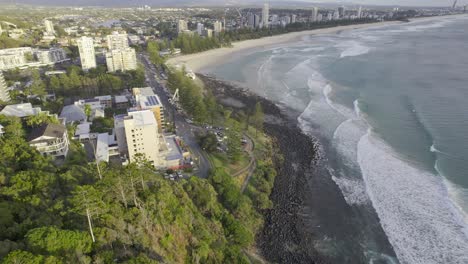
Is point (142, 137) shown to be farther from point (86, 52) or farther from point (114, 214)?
point (86, 52)

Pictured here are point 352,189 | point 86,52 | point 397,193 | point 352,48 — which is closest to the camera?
point 397,193

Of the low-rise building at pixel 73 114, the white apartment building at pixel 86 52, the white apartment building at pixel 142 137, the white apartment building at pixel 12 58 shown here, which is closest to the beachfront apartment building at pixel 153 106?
the white apartment building at pixel 142 137

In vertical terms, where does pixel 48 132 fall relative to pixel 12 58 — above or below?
below

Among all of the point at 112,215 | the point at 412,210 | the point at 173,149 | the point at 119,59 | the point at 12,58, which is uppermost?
the point at 12,58

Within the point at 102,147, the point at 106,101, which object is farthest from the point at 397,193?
the point at 106,101

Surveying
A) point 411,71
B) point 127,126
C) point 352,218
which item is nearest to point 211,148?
point 127,126

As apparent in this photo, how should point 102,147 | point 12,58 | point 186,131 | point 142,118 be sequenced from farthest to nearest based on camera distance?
1. point 12,58
2. point 186,131
3. point 102,147
4. point 142,118
